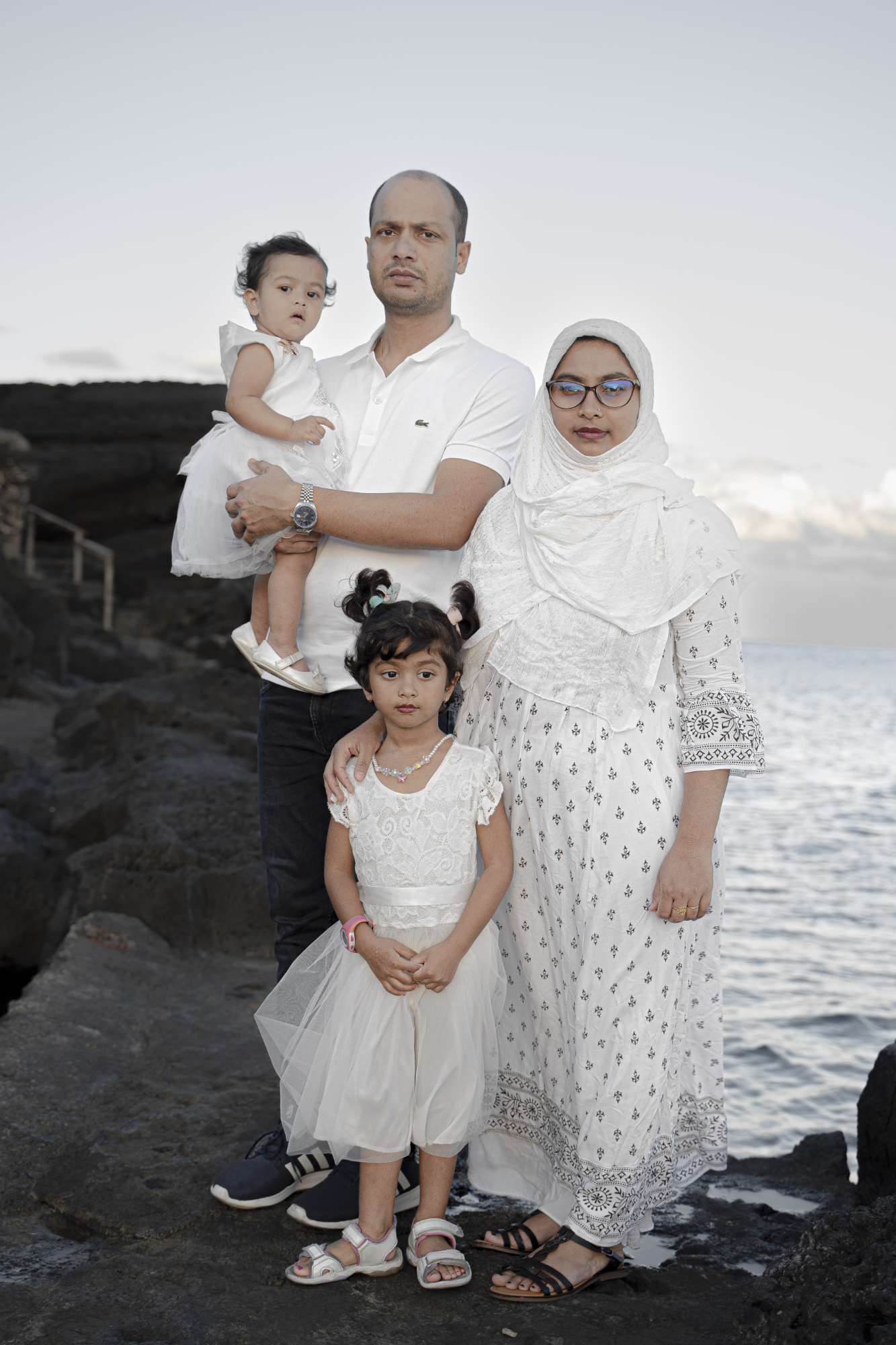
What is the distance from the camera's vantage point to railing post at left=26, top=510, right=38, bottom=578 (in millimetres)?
19031

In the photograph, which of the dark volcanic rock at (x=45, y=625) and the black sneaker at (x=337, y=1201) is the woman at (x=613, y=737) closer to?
the black sneaker at (x=337, y=1201)

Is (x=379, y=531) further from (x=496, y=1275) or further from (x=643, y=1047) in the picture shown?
(x=496, y=1275)

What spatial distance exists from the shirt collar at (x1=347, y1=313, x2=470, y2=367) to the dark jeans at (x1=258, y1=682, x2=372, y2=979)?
2.57ft

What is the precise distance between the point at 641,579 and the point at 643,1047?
90 centimetres

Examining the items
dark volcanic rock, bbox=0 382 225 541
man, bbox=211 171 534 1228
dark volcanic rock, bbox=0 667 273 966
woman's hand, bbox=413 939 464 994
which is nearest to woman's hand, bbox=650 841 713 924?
woman's hand, bbox=413 939 464 994

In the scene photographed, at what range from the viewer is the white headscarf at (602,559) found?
2207 millimetres

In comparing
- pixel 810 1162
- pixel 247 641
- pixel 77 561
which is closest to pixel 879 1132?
pixel 810 1162

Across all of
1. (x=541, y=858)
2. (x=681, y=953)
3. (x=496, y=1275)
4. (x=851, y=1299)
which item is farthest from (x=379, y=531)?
(x=851, y=1299)

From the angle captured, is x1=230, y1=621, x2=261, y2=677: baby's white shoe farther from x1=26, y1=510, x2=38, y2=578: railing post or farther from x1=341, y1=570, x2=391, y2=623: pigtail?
x1=26, y1=510, x2=38, y2=578: railing post

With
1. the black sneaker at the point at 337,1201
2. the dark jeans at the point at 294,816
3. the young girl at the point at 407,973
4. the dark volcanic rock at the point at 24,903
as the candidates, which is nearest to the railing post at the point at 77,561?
the dark volcanic rock at the point at 24,903

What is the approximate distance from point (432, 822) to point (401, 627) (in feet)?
1.25

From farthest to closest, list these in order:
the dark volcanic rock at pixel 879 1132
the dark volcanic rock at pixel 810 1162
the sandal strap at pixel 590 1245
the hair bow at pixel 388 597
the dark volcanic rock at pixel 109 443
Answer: the dark volcanic rock at pixel 109 443, the dark volcanic rock at pixel 810 1162, the dark volcanic rock at pixel 879 1132, the hair bow at pixel 388 597, the sandal strap at pixel 590 1245

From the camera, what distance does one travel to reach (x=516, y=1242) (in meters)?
2.33

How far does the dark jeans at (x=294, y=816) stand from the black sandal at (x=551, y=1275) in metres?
0.80
